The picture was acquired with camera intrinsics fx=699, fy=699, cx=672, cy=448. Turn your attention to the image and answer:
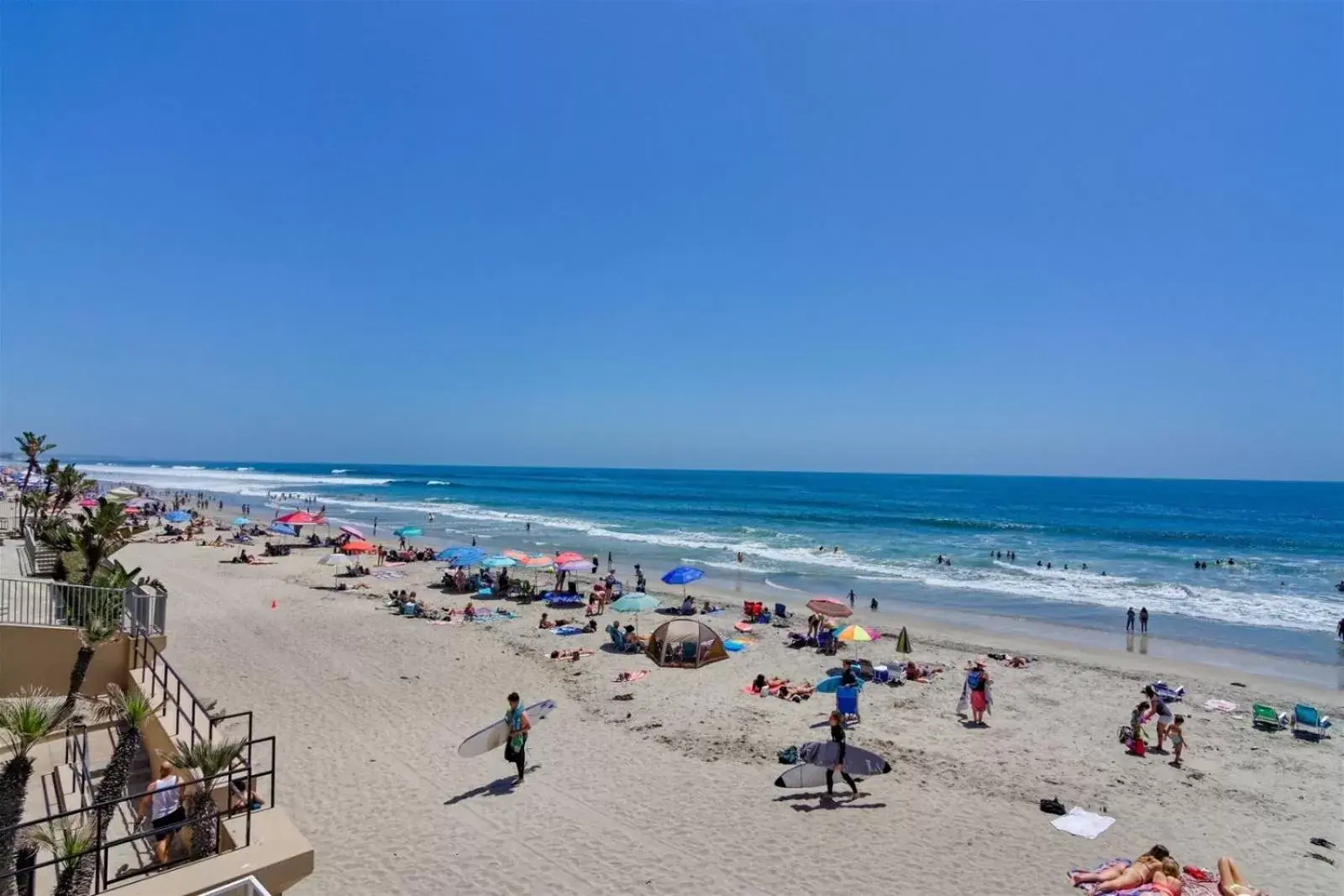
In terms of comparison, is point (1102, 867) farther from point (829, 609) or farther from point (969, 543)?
point (969, 543)

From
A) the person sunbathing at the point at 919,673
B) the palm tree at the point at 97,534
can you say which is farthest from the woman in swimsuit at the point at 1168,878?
the palm tree at the point at 97,534

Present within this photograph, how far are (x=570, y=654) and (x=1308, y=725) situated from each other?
15.6 m

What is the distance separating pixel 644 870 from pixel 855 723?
21.1 ft

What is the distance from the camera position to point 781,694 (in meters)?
14.6

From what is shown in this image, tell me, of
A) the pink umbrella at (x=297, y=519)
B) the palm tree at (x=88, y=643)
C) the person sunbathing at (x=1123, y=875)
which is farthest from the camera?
the pink umbrella at (x=297, y=519)

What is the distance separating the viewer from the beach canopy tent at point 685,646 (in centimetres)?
1684

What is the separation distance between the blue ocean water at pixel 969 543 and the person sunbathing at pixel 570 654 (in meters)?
13.3

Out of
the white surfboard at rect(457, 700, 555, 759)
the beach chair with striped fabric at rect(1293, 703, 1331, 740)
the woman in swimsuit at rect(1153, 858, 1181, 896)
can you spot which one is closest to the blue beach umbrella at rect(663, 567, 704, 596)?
the white surfboard at rect(457, 700, 555, 759)

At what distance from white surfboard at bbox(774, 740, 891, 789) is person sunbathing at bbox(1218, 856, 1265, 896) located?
3628mm

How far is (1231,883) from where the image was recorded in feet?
24.0

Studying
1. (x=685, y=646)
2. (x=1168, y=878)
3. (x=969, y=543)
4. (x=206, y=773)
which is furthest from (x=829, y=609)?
(x=969, y=543)

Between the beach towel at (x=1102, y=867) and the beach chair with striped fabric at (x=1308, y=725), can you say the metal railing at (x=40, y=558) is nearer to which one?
the beach towel at (x=1102, y=867)

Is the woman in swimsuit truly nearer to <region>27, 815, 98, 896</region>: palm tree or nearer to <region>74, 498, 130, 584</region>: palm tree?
<region>27, 815, 98, 896</region>: palm tree

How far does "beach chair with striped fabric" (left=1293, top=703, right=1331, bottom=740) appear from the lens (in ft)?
44.2
